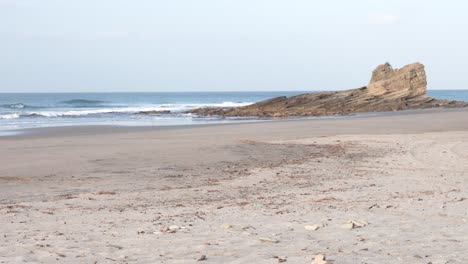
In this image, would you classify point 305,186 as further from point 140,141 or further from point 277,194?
point 140,141

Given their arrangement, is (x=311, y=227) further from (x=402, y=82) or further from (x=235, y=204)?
(x=402, y=82)

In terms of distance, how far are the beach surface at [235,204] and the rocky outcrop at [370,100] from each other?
85.6 feet

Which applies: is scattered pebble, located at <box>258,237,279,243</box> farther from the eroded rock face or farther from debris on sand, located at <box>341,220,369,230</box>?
the eroded rock face

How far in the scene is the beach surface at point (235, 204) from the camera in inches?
213

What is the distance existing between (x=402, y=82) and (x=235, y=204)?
41184mm

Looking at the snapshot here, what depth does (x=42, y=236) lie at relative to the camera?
605 cm

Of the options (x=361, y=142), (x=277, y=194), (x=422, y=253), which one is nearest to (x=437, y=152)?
(x=361, y=142)

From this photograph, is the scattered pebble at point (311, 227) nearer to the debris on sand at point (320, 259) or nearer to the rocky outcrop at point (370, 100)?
the debris on sand at point (320, 259)

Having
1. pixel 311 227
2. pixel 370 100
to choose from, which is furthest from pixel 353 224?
pixel 370 100

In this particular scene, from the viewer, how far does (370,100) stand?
4438 centimetres

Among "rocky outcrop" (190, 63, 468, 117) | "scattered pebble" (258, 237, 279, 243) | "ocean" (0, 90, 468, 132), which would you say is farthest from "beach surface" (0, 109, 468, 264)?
"rocky outcrop" (190, 63, 468, 117)

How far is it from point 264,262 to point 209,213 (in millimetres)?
2382

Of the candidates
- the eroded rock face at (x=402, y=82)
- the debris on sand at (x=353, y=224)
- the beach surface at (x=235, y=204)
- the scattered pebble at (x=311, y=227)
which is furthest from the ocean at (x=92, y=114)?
the debris on sand at (x=353, y=224)

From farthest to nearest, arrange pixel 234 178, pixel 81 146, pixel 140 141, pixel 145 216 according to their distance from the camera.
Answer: pixel 140 141 → pixel 81 146 → pixel 234 178 → pixel 145 216
